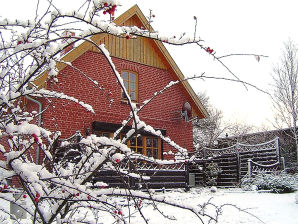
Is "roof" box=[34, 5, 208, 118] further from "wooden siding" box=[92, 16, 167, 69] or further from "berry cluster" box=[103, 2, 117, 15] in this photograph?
"berry cluster" box=[103, 2, 117, 15]

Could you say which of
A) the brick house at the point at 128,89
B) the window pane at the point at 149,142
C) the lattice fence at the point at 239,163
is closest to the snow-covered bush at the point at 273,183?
the lattice fence at the point at 239,163

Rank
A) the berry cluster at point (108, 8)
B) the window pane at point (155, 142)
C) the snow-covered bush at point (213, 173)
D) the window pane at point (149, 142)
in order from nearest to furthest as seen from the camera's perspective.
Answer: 1. the berry cluster at point (108, 8)
2. the window pane at point (149, 142)
3. the window pane at point (155, 142)
4. the snow-covered bush at point (213, 173)

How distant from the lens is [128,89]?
1130 centimetres

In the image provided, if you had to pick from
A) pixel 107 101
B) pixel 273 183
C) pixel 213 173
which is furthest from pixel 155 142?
pixel 273 183

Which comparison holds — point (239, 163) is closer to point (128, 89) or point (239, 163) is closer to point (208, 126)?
point (128, 89)

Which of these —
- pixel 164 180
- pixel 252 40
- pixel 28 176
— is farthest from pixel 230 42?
pixel 164 180

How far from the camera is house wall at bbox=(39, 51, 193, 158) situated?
966 centimetres

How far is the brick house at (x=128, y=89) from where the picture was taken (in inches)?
385

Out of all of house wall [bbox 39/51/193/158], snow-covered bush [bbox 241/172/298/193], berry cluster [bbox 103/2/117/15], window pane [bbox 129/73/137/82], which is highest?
window pane [bbox 129/73/137/82]

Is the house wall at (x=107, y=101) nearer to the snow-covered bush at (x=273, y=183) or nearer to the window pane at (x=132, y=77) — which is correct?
the window pane at (x=132, y=77)

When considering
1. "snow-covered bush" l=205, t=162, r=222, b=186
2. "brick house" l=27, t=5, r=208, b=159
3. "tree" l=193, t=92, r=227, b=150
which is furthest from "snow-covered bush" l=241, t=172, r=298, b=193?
"tree" l=193, t=92, r=227, b=150

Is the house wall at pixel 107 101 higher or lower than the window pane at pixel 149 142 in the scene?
higher

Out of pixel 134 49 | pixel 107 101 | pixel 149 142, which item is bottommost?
pixel 149 142

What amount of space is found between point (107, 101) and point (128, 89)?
3.07ft
